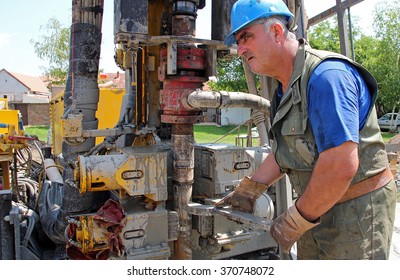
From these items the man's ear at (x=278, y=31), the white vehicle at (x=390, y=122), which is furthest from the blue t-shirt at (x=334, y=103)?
the white vehicle at (x=390, y=122)

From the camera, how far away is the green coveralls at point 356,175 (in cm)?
199

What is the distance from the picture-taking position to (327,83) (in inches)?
70.1

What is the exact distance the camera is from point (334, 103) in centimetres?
174

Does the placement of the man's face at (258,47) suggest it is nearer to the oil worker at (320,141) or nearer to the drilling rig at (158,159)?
the oil worker at (320,141)

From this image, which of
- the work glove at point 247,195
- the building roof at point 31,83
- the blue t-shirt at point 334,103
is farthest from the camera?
the building roof at point 31,83

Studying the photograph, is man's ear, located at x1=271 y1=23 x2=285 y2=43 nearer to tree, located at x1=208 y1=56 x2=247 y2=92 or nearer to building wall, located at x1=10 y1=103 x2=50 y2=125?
tree, located at x1=208 y1=56 x2=247 y2=92

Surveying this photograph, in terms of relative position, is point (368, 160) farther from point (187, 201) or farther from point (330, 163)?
point (187, 201)

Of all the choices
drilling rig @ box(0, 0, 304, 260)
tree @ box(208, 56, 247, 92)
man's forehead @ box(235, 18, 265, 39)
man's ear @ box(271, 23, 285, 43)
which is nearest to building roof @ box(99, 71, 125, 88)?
drilling rig @ box(0, 0, 304, 260)

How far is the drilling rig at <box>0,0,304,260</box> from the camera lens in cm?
291

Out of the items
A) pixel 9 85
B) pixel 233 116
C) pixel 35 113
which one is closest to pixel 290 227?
pixel 233 116

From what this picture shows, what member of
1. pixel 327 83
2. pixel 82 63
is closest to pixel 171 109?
pixel 82 63

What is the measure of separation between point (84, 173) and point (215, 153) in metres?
0.97

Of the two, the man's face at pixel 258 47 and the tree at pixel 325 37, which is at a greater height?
the tree at pixel 325 37

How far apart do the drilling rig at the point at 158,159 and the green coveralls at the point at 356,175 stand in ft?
1.65
